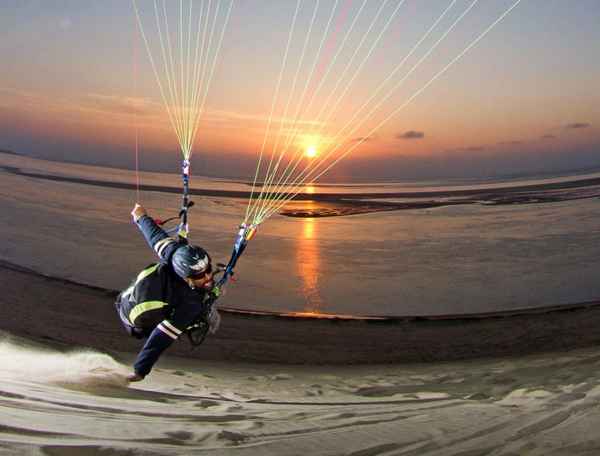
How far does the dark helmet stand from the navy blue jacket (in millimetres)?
120

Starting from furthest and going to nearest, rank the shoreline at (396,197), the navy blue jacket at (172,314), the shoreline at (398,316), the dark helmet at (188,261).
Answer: the shoreline at (396,197)
the shoreline at (398,316)
the navy blue jacket at (172,314)
the dark helmet at (188,261)

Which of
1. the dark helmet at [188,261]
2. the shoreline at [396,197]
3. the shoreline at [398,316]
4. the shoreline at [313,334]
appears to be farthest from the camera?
the shoreline at [396,197]

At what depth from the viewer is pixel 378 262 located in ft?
52.2

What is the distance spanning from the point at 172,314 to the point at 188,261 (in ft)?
1.45

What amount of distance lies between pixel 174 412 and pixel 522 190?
140 feet

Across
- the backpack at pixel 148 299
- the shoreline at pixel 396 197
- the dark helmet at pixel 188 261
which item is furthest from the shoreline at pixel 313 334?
the shoreline at pixel 396 197

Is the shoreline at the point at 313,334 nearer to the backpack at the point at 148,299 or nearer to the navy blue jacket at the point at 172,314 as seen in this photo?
the navy blue jacket at the point at 172,314

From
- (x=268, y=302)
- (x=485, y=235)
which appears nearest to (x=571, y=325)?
(x=268, y=302)

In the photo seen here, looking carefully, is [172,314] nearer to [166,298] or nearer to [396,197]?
[166,298]

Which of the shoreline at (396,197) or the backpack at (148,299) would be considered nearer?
the backpack at (148,299)

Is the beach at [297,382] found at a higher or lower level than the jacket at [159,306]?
lower

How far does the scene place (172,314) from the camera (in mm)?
3434

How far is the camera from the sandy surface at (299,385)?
9.14 ft

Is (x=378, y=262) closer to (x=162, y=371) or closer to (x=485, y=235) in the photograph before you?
(x=485, y=235)
